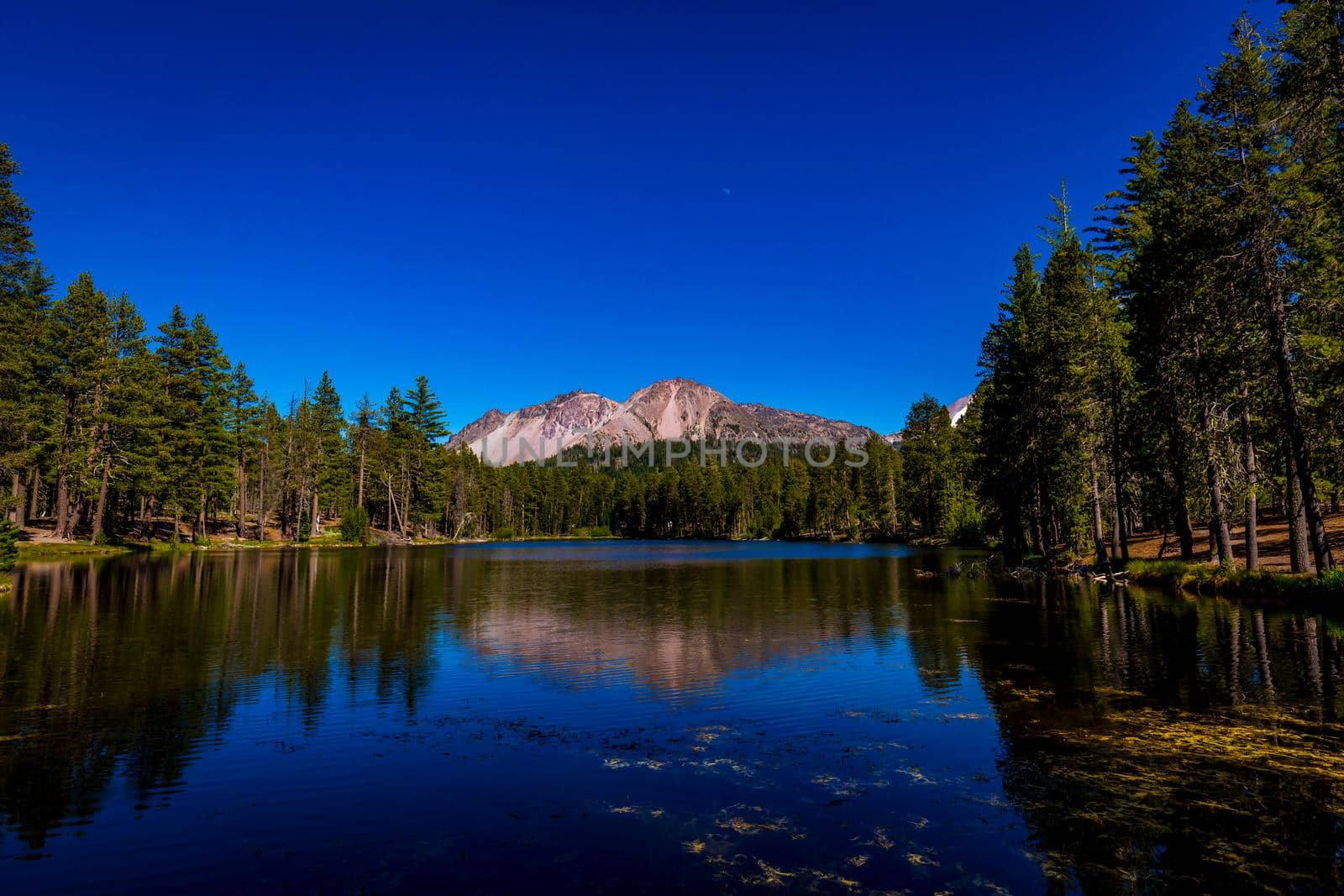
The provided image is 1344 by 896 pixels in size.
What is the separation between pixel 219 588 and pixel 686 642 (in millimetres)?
27245

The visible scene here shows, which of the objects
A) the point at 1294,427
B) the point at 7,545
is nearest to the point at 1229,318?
the point at 1294,427

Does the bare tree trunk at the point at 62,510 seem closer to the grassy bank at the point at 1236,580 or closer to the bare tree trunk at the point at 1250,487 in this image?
the grassy bank at the point at 1236,580

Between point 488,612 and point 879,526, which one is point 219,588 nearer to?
point 488,612

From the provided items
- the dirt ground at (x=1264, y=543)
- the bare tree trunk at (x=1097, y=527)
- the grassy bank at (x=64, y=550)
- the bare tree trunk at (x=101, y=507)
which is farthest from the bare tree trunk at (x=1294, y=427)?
the bare tree trunk at (x=101, y=507)

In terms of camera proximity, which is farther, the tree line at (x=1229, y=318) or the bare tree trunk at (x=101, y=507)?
the bare tree trunk at (x=101, y=507)

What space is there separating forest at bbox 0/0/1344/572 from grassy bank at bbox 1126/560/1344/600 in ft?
2.50

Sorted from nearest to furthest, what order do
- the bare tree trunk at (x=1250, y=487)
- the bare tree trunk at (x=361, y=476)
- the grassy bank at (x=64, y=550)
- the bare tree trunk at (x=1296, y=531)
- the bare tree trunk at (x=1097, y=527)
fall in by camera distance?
the bare tree trunk at (x=1250, y=487) < the bare tree trunk at (x=1296, y=531) < the bare tree trunk at (x=1097, y=527) < the grassy bank at (x=64, y=550) < the bare tree trunk at (x=361, y=476)

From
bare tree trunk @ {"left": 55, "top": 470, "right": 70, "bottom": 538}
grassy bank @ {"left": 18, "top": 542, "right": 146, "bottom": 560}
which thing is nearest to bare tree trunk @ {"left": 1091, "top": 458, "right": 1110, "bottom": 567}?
grassy bank @ {"left": 18, "top": 542, "right": 146, "bottom": 560}

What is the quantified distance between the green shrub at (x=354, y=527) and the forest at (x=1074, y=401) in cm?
29

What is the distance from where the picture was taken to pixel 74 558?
54281mm

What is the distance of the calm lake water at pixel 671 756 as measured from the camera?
316 inches

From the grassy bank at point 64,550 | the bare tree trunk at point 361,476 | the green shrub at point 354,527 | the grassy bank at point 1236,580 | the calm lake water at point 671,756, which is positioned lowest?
the calm lake water at point 671,756

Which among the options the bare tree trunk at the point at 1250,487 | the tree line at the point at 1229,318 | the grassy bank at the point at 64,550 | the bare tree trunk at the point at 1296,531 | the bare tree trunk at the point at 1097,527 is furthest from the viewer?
the grassy bank at the point at 64,550

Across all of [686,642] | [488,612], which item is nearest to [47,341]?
[488,612]
